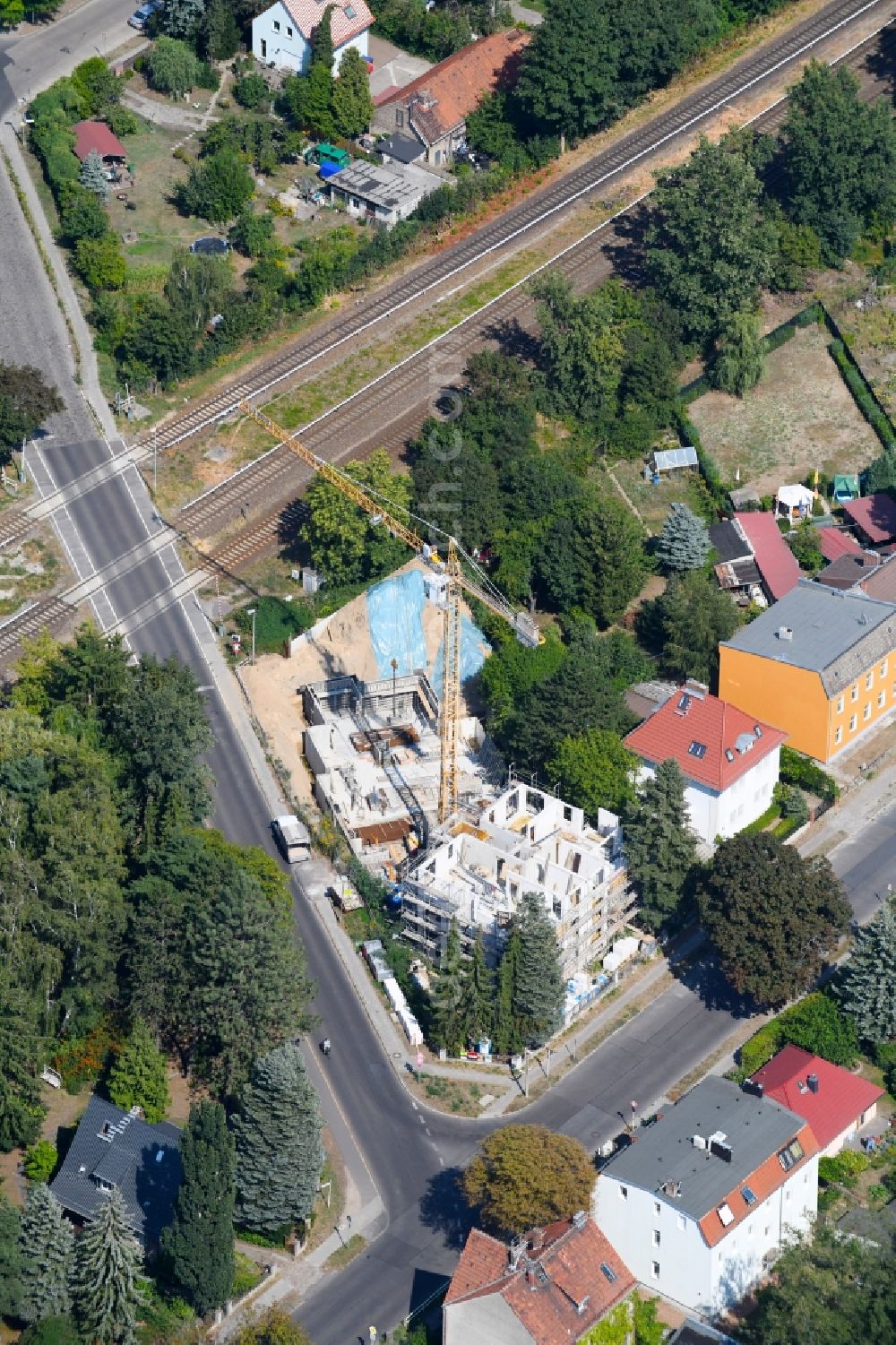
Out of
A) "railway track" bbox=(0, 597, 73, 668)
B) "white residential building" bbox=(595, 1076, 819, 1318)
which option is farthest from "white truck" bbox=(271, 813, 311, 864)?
"white residential building" bbox=(595, 1076, 819, 1318)

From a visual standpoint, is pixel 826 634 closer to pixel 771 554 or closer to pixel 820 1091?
pixel 771 554

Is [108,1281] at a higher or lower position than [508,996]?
higher

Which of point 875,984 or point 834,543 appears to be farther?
point 834,543

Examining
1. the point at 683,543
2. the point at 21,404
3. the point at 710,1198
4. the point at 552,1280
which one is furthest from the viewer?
the point at 21,404

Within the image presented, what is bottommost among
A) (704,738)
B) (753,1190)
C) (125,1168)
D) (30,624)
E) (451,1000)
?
(753,1190)

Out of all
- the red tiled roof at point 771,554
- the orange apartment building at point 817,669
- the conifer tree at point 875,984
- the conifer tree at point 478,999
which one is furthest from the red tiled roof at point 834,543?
the conifer tree at point 478,999

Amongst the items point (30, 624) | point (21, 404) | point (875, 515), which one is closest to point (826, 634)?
point (875, 515)
